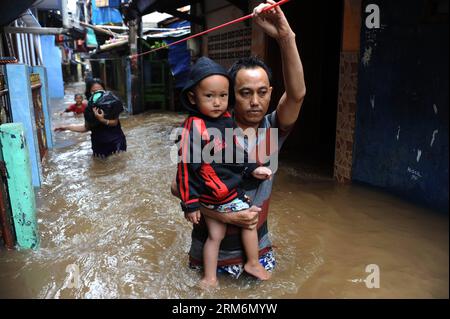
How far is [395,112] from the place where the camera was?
149 inches

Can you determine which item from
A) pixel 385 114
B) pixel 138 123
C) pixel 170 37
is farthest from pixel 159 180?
pixel 170 37

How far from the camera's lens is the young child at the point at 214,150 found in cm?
207

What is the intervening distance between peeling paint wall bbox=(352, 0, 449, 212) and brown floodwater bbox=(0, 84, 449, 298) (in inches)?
9.7

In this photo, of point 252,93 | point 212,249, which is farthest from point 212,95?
point 212,249

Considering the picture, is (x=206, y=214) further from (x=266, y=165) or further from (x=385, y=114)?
(x=385, y=114)

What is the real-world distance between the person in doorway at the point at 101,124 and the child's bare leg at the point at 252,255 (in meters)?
4.07

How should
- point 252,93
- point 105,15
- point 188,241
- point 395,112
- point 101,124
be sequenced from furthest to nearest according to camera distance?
point 105,15 → point 101,124 → point 395,112 → point 188,241 → point 252,93

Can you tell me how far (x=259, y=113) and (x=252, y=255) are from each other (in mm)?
869

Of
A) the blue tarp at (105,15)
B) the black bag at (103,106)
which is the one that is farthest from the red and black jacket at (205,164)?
the blue tarp at (105,15)

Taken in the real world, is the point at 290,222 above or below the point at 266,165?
below

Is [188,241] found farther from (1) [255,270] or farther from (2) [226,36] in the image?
(2) [226,36]

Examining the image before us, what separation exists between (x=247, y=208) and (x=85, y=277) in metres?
1.28

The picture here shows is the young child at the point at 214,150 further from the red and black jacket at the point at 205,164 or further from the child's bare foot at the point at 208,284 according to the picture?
the child's bare foot at the point at 208,284
